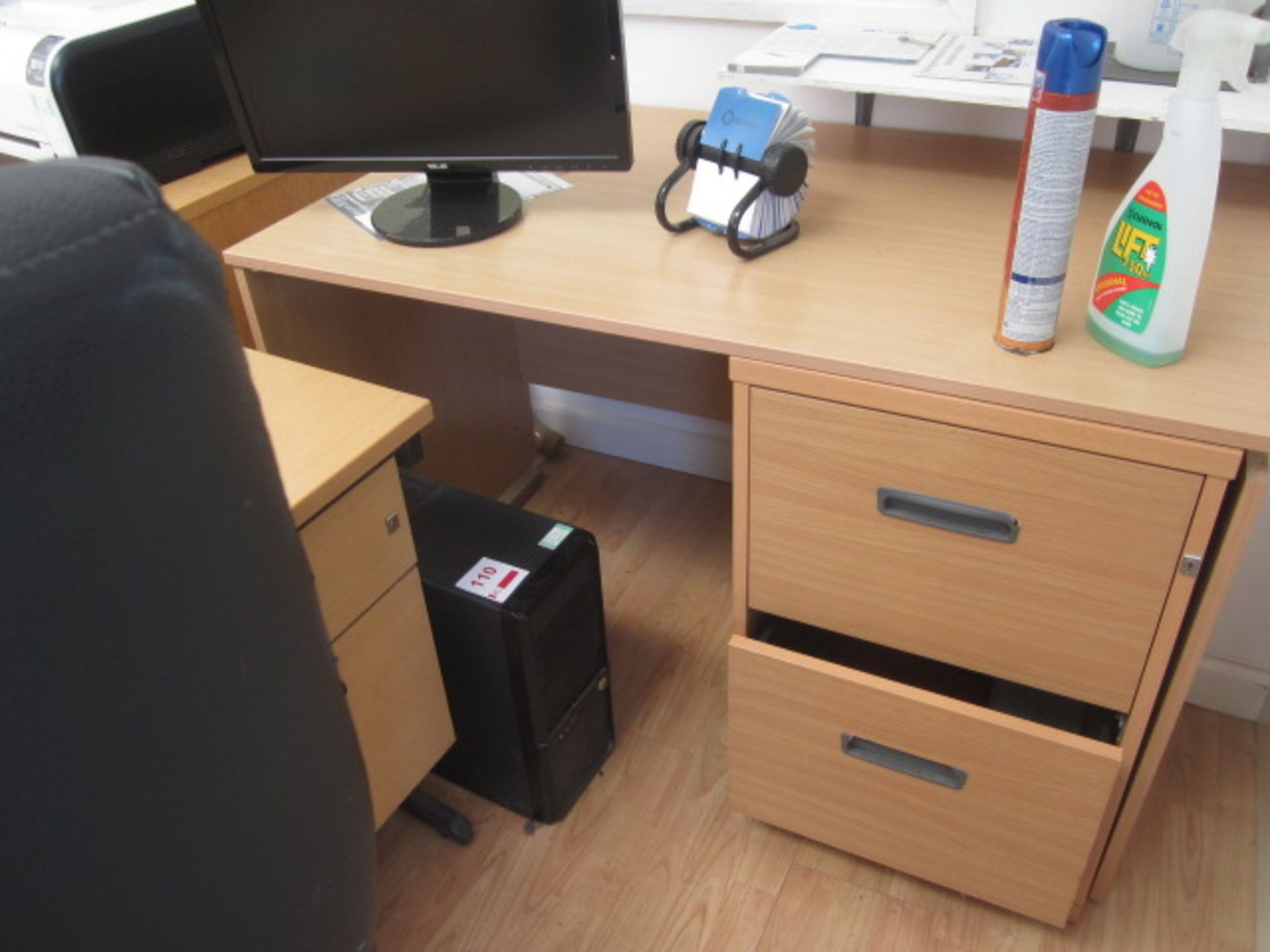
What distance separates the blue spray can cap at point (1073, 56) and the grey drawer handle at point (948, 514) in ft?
1.22

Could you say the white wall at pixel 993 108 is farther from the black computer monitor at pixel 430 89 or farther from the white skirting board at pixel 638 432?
the white skirting board at pixel 638 432

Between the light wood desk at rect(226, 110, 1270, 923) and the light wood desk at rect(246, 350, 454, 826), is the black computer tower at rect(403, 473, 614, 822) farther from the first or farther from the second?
the light wood desk at rect(226, 110, 1270, 923)

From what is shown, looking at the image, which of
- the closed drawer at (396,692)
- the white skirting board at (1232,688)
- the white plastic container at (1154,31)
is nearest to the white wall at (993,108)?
the white skirting board at (1232,688)

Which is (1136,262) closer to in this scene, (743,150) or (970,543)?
(970,543)

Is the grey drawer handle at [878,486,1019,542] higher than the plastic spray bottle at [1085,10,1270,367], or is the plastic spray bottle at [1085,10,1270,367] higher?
the plastic spray bottle at [1085,10,1270,367]

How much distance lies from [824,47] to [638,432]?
928mm

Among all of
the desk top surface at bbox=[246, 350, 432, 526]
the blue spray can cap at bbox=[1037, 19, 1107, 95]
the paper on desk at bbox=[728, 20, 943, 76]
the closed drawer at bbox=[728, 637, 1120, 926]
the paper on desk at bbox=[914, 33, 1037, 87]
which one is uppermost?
the blue spray can cap at bbox=[1037, 19, 1107, 95]

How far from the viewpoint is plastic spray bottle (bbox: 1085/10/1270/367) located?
788mm

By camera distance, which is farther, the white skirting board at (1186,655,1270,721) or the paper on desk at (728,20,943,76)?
the white skirting board at (1186,655,1270,721)

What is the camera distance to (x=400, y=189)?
1.37 meters

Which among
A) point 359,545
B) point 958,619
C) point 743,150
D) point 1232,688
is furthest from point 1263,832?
point 359,545

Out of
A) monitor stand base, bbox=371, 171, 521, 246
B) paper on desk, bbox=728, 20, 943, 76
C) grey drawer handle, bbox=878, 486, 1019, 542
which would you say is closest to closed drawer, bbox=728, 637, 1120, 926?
grey drawer handle, bbox=878, 486, 1019, 542

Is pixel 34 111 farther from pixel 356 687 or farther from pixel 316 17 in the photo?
pixel 356 687

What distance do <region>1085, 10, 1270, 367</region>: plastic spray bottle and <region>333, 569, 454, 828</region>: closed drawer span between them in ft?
2.58
